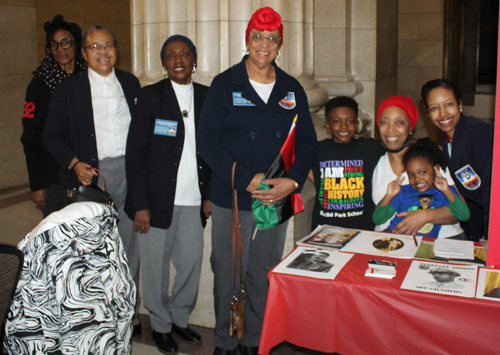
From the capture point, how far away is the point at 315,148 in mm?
2852

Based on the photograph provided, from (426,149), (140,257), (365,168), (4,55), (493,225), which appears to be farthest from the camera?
(4,55)

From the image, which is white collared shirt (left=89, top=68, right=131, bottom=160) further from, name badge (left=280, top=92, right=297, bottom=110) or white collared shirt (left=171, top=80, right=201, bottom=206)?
name badge (left=280, top=92, right=297, bottom=110)

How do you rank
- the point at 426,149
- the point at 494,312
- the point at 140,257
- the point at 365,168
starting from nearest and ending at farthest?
the point at 494,312 → the point at 426,149 → the point at 365,168 → the point at 140,257

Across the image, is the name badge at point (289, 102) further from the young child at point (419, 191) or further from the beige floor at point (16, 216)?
the beige floor at point (16, 216)

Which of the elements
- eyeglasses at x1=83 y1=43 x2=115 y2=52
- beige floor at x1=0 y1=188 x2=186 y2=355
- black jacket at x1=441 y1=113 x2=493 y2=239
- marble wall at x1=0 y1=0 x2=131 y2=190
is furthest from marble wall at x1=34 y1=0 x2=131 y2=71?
black jacket at x1=441 y1=113 x2=493 y2=239

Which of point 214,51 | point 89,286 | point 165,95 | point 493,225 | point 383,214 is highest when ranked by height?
point 214,51

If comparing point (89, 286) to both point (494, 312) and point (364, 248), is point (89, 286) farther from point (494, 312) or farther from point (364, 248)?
point (494, 312)

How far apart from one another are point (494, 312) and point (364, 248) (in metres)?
0.67

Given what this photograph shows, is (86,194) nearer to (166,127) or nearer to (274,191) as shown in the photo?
(166,127)

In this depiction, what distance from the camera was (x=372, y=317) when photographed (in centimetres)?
195

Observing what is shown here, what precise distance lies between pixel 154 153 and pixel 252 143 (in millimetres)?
629

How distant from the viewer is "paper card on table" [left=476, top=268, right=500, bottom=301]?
1828 millimetres

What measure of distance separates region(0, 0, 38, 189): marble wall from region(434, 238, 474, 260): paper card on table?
6631 millimetres

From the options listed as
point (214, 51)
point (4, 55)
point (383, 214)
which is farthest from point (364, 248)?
point (4, 55)
